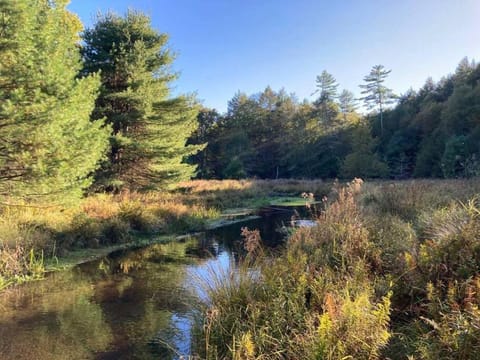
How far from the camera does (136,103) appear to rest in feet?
50.4

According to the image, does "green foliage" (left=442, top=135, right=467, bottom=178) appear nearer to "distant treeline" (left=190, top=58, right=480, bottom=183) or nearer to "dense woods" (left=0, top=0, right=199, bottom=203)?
"distant treeline" (left=190, top=58, right=480, bottom=183)

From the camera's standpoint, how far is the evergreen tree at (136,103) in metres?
15.3

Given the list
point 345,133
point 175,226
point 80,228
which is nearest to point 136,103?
point 175,226

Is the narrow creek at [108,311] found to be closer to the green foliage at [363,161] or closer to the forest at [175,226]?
the forest at [175,226]

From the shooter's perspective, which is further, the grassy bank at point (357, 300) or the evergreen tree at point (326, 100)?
the evergreen tree at point (326, 100)

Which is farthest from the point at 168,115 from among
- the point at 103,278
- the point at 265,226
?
the point at 103,278

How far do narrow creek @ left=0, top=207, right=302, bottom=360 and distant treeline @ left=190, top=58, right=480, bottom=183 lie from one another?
2647cm

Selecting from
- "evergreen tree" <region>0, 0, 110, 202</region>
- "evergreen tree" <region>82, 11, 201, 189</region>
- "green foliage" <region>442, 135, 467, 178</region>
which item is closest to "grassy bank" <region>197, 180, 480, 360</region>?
"evergreen tree" <region>0, 0, 110, 202</region>

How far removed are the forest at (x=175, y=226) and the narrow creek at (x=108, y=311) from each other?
7 cm

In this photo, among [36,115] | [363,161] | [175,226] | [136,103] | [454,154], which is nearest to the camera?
[36,115]

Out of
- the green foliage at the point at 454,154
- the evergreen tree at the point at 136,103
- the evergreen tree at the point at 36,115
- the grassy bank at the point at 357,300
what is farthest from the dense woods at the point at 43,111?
the green foliage at the point at 454,154

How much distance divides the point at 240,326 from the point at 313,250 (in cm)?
217

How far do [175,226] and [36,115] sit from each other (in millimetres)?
6283

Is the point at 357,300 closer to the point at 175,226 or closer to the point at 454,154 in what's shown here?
the point at 175,226
